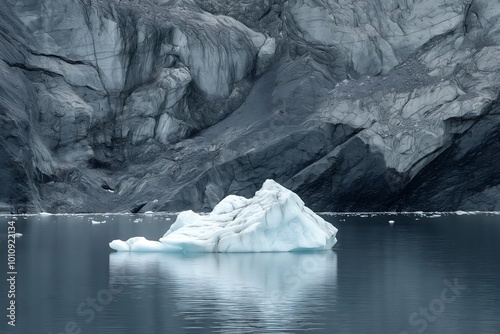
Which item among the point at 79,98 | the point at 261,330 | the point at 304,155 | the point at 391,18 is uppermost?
the point at 391,18

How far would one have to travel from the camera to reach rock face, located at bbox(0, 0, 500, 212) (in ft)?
207

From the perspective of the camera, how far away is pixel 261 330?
16875 mm

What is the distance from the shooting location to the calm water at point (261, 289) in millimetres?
17625

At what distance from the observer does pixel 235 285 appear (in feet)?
76.7

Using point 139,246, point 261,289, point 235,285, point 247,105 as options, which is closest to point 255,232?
point 139,246

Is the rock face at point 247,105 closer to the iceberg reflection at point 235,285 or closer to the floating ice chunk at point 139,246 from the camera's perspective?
the floating ice chunk at point 139,246

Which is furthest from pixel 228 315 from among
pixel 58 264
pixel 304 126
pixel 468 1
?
pixel 468 1

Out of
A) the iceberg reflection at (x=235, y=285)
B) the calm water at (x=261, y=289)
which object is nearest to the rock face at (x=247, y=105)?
the calm water at (x=261, y=289)

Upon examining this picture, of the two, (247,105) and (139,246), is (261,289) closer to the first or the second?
(139,246)

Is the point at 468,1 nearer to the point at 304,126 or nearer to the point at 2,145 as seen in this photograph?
the point at 304,126

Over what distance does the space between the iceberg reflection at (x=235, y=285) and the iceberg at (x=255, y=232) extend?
0.48m

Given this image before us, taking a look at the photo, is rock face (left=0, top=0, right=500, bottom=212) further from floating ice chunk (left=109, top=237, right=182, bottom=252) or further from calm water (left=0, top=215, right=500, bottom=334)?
floating ice chunk (left=109, top=237, right=182, bottom=252)

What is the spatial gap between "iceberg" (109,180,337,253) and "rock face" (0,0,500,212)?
2717 centimetres

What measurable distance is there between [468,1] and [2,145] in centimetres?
3685
